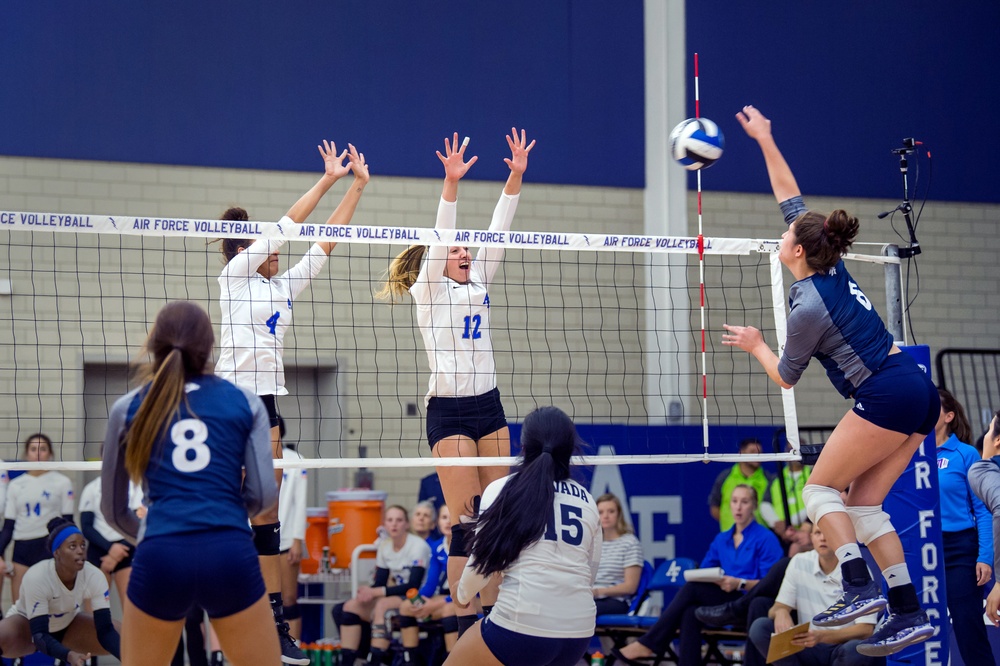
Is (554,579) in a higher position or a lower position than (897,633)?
higher

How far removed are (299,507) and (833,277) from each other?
6121 millimetres

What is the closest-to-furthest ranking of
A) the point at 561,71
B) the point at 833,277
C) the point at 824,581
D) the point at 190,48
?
the point at 833,277, the point at 824,581, the point at 190,48, the point at 561,71

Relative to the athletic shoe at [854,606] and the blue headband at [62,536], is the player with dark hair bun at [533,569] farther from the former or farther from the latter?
the blue headband at [62,536]

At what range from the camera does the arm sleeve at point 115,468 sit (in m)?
3.89

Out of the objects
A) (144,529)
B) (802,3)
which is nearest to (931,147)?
(802,3)

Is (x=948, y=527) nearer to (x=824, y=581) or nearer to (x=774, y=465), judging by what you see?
(x=824, y=581)

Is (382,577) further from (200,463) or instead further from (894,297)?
(200,463)

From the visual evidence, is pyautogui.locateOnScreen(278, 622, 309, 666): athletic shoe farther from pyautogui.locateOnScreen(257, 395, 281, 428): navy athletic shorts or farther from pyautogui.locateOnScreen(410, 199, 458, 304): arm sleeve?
pyautogui.locateOnScreen(410, 199, 458, 304): arm sleeve

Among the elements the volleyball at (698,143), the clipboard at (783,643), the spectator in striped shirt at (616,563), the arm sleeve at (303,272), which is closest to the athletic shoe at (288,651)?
the arm sleeve at (303,272)

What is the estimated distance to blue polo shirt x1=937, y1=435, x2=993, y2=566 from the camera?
22.8 feet

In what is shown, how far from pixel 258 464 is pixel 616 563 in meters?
5.86

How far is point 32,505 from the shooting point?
9.95m

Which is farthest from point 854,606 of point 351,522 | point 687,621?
point 351,522

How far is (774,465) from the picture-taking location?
1095cm
